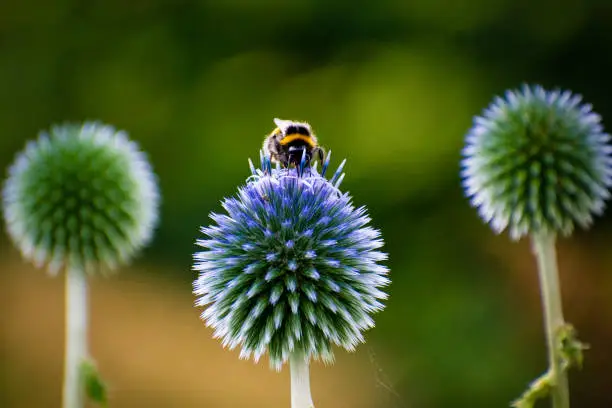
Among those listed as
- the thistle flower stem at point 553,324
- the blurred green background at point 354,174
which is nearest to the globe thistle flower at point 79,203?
the thistle flower stem at point 553,324

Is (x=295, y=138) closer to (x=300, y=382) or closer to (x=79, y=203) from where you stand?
(x=300, y=382)

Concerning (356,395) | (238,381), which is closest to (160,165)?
(238,381)

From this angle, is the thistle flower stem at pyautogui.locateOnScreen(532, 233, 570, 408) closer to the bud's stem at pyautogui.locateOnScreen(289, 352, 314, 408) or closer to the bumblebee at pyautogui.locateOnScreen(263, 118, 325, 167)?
the bud's stem at pyautogui.locateOnScreen(289, 352, 314, 408)

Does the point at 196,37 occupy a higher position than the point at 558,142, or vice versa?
the point at 196,37

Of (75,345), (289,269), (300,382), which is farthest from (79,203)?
(300,382)

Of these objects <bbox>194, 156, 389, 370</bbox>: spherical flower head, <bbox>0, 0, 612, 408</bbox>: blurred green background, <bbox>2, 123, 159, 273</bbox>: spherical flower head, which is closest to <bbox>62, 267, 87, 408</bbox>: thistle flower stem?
<bbox>2, 123, 159, 273</bbox>: spherical flower head

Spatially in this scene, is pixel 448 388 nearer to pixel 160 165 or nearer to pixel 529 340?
pixel 529 340
